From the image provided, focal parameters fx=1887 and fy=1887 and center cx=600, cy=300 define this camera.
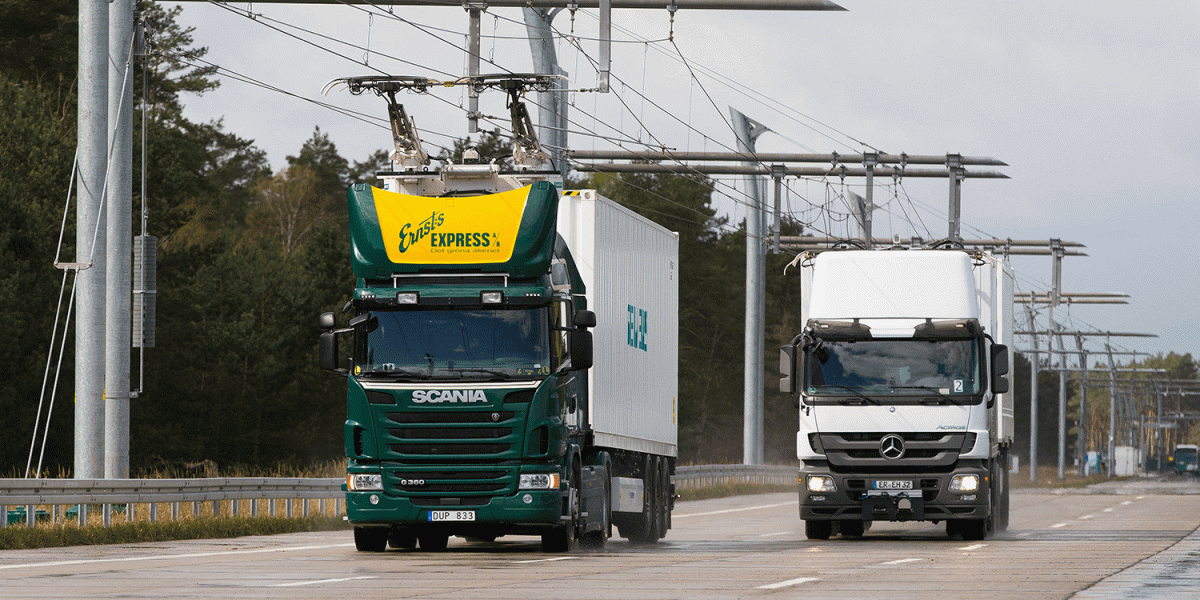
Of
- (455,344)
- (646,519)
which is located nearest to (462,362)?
(455,344)

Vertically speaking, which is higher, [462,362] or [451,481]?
[462,362]

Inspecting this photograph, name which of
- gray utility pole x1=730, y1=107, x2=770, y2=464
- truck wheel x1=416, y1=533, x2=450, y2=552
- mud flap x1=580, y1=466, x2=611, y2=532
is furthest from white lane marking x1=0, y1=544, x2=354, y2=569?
gray utility pole x1=730, y1=107, x2=770, y2=464

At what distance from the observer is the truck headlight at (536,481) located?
1850 cm

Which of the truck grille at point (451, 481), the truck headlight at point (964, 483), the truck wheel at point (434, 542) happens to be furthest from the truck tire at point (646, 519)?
the truck grille at point (451, 481)

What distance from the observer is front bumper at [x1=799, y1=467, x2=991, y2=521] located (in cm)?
2344

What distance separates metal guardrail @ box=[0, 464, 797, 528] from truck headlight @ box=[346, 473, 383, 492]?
457cm

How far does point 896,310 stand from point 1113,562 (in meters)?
5.55

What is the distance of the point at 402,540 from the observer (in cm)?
2061

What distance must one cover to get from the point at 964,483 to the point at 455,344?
8016 mm

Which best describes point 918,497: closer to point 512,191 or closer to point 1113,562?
A: point 1113,562

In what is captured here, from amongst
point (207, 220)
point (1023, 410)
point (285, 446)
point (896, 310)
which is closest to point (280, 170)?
point (207, 220)

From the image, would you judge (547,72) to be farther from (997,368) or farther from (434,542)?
(434,542)

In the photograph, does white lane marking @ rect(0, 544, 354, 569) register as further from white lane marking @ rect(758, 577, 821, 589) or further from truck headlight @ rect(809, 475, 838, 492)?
white lane marking @ rect(758, 577, 821, 589)

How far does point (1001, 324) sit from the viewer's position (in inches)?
1097
